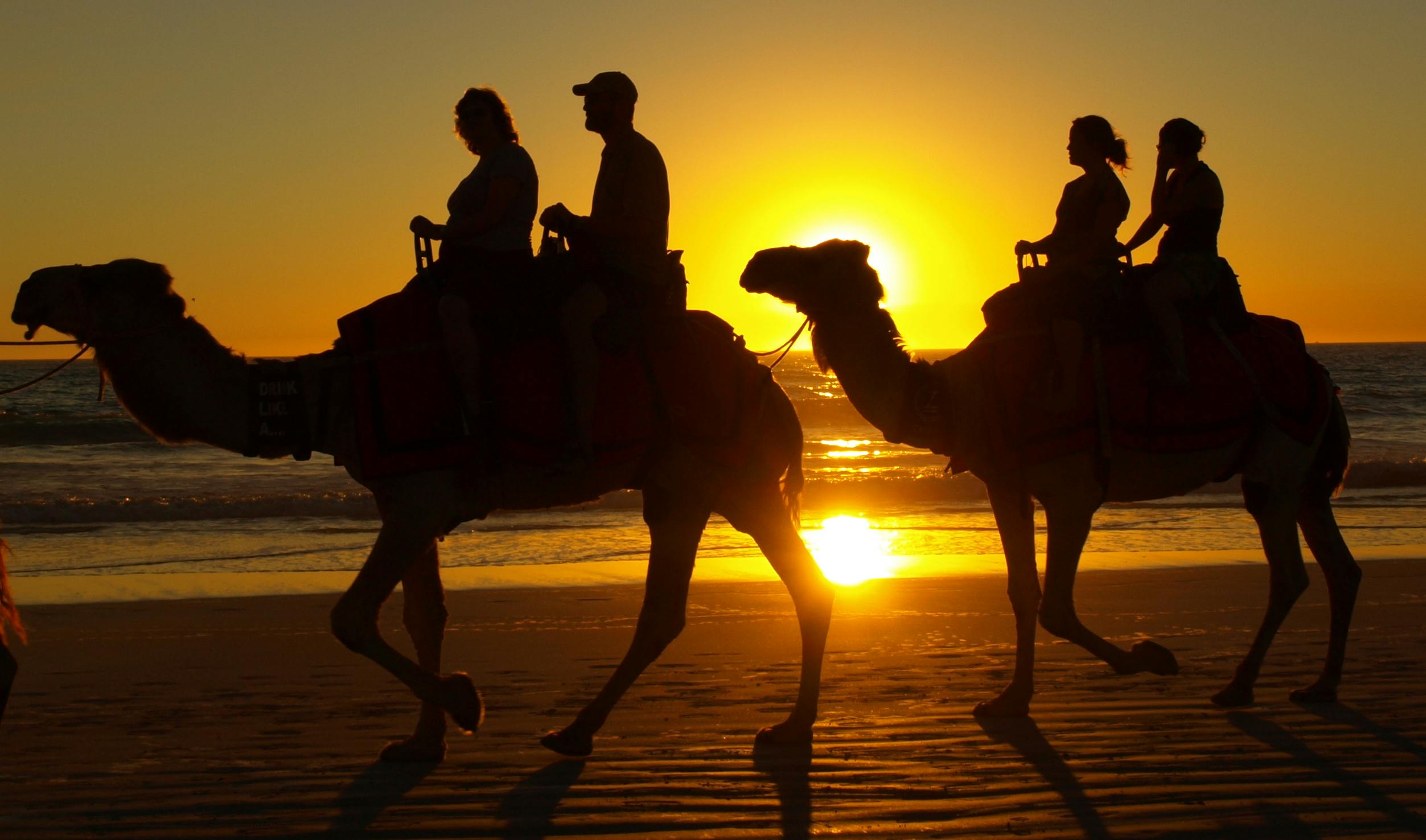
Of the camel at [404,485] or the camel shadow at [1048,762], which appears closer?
the camel shadow at [1048,762]

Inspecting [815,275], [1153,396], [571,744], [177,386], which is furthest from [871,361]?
[177,386]

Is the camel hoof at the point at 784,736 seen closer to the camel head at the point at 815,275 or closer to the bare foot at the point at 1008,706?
the bare foot at the point at 1008,706

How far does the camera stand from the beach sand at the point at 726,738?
5.43 meters

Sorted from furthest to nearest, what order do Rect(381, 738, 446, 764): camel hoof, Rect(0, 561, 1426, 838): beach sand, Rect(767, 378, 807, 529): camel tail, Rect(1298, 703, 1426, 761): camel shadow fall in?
1. Rect(767, 378, 807, 529): camel tail
2. Rect(1298, 703, 1426, 761): camel shadow
3. Rect(381, 738, 446, 764): camel hoof
4. Rect(0, 561, 1426, 838): beach sand

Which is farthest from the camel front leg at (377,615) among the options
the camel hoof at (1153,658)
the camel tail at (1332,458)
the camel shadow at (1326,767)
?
the camel tail at (1332,458)

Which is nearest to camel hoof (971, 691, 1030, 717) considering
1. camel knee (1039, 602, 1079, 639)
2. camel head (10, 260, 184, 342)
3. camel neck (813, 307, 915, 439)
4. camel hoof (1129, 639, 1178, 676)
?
camel knee (1039, 602, 1079, 639)

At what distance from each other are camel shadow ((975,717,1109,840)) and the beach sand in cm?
2

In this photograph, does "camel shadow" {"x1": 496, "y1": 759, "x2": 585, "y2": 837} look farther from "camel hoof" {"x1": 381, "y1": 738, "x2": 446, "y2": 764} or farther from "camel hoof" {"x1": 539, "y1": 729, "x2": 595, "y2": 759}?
"camel hoof" {"x1": 381, "y1": 738, "x2": 446, "y2": 764}

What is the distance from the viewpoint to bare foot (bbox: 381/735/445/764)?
20.6ft

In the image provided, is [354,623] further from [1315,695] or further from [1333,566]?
[1333,566]

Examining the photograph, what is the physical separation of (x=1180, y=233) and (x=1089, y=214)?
70cm

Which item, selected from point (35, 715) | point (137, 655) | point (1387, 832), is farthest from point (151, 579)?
point (1387, 832)

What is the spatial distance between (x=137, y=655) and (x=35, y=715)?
2056mm

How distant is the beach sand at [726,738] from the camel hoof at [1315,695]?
156 millimetres
